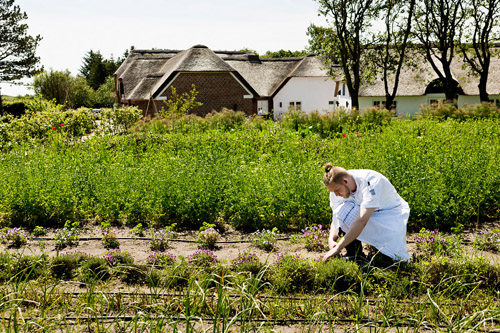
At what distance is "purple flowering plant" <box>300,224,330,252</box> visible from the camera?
5.31 m

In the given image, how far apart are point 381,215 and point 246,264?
1440mm

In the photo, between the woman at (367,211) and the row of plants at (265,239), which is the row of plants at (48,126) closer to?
the row of plants at (265,239)

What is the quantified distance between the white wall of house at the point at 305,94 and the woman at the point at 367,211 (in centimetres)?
3214

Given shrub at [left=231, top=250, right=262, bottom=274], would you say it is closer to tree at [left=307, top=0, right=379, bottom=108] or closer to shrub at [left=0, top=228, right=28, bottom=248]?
shrub at [left=0, top=228, right=28, bottom=248]

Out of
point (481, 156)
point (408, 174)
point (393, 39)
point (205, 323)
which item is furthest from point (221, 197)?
point (393, 39)

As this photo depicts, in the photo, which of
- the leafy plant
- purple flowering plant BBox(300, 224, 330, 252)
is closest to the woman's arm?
purple flowering plant BBox(300, 224, 330, 252)

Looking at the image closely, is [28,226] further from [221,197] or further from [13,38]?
[13,38]

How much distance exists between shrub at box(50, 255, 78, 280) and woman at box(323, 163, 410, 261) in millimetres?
2535

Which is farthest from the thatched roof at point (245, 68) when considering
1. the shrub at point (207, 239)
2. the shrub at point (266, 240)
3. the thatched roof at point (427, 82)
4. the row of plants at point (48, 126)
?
the shrub at point (266, 240)

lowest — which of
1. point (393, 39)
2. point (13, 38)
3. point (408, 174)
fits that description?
point (408, 174)

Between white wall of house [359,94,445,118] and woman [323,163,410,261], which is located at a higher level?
white wall of house [359,94,445,118]

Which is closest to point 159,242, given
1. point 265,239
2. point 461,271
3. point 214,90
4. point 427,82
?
point 265,239

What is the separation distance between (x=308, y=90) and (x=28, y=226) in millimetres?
32415

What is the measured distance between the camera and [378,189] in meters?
4.30
